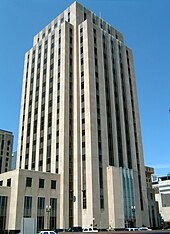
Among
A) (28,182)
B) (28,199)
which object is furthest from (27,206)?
(28,182)

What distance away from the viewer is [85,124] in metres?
75.7

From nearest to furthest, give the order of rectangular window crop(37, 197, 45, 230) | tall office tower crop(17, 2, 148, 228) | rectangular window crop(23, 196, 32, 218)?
rectangular window crop(23, 196, 32, 218)
rectangular window crop(37, 197, 45, 230)
tall office tower crop(17, 2, 148, 228)

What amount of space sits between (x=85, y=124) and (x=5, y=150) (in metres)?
94.4

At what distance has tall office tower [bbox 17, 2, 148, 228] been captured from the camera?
69.8 m

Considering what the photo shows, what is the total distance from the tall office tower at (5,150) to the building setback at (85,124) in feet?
215

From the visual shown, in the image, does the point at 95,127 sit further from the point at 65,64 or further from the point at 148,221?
the point at 148,221

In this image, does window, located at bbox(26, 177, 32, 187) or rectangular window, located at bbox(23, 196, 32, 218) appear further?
window, located at bbox(26, 177, 32, 187)

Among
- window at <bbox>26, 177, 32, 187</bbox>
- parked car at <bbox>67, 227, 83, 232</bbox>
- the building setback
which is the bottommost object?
parked car at <bbox>67, 227, 83, 232</bbox>

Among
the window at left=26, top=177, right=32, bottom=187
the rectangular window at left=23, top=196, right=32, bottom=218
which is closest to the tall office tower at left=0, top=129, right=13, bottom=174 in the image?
the window at left=26, top=177, right=32, bottom=187

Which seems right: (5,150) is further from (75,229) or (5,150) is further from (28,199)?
(75,229)

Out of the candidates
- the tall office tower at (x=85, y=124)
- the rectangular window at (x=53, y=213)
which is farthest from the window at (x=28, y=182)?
the tall office tower at (x=85, y=124)

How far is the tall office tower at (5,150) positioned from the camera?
151625 millimetres

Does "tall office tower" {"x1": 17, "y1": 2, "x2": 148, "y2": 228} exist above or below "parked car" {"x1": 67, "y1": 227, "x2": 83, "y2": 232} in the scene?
above

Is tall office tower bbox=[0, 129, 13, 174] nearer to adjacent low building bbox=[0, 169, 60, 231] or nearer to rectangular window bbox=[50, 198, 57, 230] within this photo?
adjacent low building bbox=[0, 169, 60, 231]
